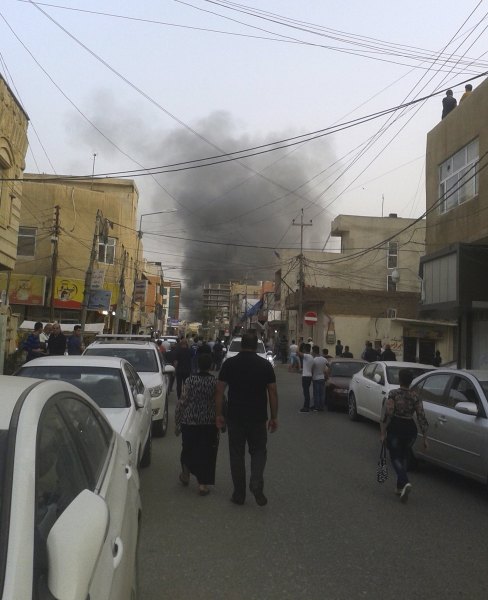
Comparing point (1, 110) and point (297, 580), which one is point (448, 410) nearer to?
point (297, 580)

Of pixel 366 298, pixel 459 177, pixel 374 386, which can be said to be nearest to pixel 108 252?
pixel 366 298

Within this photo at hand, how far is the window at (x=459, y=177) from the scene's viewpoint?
16422 millimetres

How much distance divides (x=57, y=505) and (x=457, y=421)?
20.4 ft

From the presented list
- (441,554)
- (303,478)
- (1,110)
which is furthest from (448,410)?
(1,110)

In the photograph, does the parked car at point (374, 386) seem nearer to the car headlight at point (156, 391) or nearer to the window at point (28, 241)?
the car headlight at point (156, 391)

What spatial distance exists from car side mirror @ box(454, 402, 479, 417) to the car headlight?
497 cm

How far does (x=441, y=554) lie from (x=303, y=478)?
285 centimetres

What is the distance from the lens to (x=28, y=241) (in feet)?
126

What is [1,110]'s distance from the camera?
18.8 metres

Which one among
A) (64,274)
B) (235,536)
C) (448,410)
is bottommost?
(235,536)

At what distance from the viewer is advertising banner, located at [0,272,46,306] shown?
116ft

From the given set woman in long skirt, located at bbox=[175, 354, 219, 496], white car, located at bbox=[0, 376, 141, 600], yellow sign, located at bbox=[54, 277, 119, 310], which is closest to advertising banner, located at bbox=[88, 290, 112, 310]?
yellow sign, located at bbox=[54, 277, 119, 310]

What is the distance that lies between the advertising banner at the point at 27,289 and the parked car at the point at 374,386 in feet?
83.7

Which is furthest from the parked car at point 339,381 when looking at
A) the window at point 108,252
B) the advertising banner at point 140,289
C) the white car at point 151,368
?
the advertising banner at point 140,289
